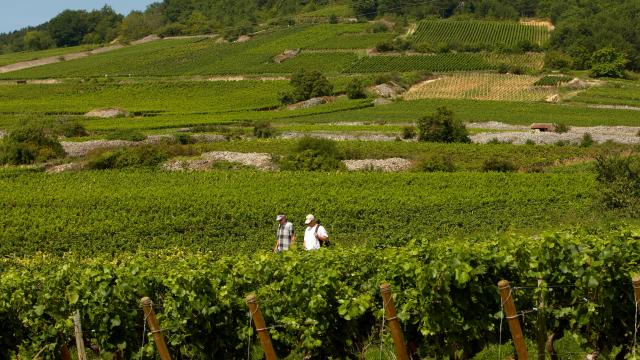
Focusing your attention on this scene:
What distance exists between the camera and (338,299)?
13.1 m

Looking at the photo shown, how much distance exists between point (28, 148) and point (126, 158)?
383 inches

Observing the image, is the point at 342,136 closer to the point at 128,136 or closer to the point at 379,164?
the point at 128,136

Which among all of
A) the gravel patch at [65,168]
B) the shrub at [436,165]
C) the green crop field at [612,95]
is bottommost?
the green crop field at [612,95]

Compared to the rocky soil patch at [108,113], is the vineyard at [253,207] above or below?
above

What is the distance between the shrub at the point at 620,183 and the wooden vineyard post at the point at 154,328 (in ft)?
77.0

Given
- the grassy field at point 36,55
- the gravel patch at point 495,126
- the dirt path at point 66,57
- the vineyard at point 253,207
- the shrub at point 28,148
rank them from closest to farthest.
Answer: the vineyard at point 253,207 < the shrub at point 28,148 < the gravel patch at point 495,126 < the dirt path at point 66,57 < the grassy field at point 36,55

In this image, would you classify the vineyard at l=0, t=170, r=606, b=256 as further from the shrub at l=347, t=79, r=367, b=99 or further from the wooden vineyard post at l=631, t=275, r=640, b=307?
the shrub at l=347, t=79, r=367, b=99

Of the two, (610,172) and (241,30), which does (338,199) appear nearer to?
(610,172)

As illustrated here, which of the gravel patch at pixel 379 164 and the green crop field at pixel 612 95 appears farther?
the green crop field at pixel 612 95

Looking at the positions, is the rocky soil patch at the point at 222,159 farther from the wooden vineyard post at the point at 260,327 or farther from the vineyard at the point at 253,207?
the wooden vineyard post at the point at 260,327

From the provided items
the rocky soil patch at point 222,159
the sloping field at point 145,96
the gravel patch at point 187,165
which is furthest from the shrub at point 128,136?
the sloping field at point 145,96

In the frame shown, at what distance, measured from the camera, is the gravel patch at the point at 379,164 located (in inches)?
1975

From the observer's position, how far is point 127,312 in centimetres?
1343

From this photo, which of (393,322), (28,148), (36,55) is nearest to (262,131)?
(28,148)
